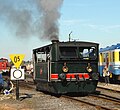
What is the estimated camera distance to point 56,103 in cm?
1526

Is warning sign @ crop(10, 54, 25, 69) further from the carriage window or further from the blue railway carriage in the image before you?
the blue railway carriage

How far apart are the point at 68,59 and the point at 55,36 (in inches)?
266

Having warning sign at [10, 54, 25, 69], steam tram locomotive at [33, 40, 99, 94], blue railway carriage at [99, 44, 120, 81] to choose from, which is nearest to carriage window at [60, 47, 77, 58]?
Answer: steam tram locomotive at [33, 40, 99, 94]

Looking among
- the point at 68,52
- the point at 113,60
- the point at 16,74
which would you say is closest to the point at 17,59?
the point at 16,74

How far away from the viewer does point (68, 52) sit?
A: 17.5 m

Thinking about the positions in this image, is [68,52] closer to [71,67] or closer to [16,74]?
[71,67]

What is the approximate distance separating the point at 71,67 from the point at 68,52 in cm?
76

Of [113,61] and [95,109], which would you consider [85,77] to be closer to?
[95,109]

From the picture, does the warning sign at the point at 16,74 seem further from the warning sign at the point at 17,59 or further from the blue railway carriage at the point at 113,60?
the blue railway carriage at the point at 113,60

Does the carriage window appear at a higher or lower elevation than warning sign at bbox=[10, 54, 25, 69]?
higher

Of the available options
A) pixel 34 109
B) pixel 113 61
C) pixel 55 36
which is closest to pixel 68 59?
pixel 34 109

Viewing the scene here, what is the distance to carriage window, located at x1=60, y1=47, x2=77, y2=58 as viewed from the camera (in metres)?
17.3

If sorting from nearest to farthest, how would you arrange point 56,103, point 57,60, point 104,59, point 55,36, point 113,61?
point 56,103
point 57,60
point 55,36
point 113,61
point 104,59

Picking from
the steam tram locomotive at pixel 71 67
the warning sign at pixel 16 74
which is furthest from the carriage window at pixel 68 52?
the warning sign at pixel 16 74
